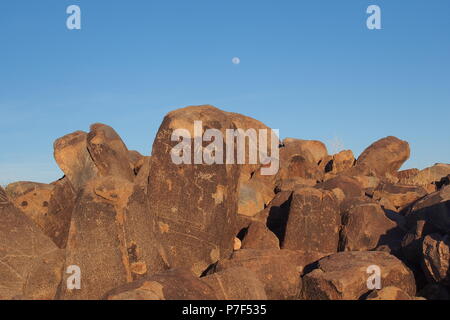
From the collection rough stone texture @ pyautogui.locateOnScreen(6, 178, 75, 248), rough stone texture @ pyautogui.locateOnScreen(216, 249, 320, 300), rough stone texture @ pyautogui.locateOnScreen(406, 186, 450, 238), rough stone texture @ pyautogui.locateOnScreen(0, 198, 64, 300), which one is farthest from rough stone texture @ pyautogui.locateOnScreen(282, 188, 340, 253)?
rough stone texture @ pyautogui.locateOnScreen(6, 178, 75, 248)

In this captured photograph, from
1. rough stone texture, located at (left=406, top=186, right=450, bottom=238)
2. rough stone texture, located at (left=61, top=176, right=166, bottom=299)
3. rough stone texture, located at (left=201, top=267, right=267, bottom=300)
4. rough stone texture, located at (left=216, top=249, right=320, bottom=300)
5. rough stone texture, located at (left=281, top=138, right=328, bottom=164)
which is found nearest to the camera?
rough stone texture, located at (left=201, top=267, right=267, bottom=300)

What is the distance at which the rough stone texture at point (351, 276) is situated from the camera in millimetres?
6840

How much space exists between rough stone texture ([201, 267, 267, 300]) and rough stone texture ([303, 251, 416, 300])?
3.12ft

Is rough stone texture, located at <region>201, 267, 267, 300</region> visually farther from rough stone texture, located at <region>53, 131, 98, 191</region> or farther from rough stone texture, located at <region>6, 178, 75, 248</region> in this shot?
rough stone texture, located at <region>53, 131, 98, 191</region>

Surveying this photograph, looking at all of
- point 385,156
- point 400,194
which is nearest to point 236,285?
point 400,194

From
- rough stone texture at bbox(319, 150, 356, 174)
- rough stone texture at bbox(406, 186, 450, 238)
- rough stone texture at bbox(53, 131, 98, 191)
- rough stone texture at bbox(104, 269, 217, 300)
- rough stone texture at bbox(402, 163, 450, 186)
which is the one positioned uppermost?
rough stone texture at bbox(53, 131, 98, 191)

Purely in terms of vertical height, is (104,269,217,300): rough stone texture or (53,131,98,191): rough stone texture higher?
(53,131,98,191): rough stone texture

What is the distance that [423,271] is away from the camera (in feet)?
24.7

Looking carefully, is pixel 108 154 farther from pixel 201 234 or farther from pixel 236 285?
pixel 236 285

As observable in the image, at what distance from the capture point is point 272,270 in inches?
284

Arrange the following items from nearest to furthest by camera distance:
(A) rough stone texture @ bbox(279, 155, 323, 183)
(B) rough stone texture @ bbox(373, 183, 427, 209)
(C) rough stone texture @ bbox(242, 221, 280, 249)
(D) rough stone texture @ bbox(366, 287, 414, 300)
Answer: (D) rough stone texture @ bbox(366, 287, 414, 300) < (C) rough stone texture @ bbox(242, 221, 280, 249) < (B) rough stone texture @ bbox(373, 183, 427, 209) < (A) rough stone texture @ bbox(279, 155, 323, 183)

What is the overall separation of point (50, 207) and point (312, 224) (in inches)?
188

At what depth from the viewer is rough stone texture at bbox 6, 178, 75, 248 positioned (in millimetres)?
9938

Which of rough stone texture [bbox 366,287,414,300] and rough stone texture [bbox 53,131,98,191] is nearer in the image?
rough stone texture [bbox 366,287,414,300]
